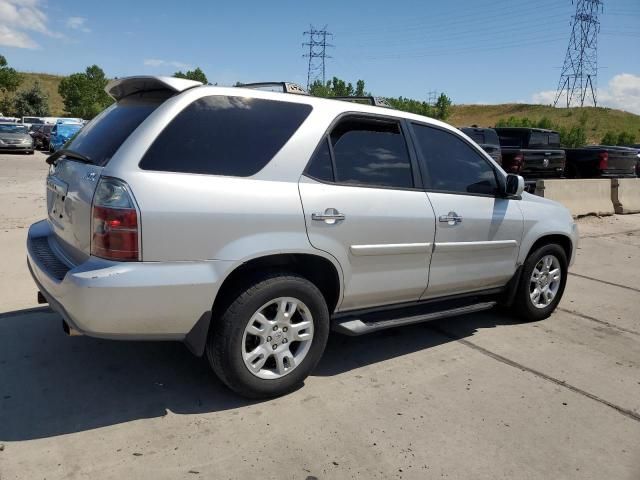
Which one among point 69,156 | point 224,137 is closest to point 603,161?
point 224,137

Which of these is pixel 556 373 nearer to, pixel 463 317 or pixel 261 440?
pixel 463 317

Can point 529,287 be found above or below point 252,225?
below

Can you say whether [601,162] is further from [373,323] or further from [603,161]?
[373,323]

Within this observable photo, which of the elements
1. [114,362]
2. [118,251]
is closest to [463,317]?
[114,362]

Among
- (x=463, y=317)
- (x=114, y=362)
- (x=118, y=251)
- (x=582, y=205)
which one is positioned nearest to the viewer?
(x=118, y=251)

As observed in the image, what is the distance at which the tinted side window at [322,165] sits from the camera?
3.37 m

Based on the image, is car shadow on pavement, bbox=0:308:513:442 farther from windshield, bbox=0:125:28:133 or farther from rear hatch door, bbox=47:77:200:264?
windshield, bbox=0:125:28:133

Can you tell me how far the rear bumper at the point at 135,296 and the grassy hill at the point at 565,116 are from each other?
7037cm

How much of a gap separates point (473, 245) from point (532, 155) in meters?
10.0

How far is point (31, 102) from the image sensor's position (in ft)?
264

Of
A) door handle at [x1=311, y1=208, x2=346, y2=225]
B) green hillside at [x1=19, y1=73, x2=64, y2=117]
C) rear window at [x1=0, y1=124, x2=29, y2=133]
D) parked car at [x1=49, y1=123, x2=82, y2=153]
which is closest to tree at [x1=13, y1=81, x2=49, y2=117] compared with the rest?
green hillside at [x1=19, y1=73, x2=64, y2=117]

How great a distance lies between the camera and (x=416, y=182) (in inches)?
155

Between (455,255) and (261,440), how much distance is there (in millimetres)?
2071

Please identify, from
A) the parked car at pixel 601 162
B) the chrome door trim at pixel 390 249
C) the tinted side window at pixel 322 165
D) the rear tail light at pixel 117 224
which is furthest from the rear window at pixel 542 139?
the rear tail light at pixel 117 224
